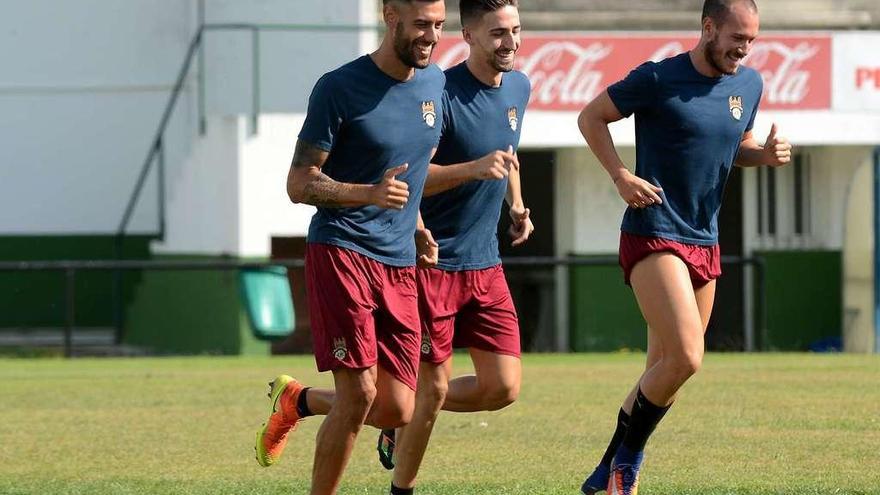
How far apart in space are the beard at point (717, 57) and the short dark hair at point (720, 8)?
0.11 m

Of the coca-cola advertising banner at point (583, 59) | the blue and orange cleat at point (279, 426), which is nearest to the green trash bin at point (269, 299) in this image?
the coca-cola advertising banner at point (583, 59)

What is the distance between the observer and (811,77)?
2388 centimetres

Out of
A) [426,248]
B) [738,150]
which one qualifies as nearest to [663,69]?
[738,150]

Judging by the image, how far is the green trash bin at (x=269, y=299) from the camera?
23031mm

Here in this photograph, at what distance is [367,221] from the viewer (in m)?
8.23

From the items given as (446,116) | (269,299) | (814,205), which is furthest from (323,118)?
(814,205)

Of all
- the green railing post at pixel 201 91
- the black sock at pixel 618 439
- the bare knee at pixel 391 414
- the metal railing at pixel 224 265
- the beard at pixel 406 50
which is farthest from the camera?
the green railing post at pixel 201 91

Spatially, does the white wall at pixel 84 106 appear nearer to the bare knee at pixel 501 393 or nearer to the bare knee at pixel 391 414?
the bare knee at pixel 501 393

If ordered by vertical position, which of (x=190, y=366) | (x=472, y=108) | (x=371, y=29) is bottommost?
(x=190, y=366)

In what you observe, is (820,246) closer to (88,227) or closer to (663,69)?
(88,227)

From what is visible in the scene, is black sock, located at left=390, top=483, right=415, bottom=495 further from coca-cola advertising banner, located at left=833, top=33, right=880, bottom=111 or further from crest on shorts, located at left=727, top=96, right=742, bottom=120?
coca-cola advertising banner, located at left=833, top=33, right=880, bottom=111

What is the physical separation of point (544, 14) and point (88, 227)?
26.1 feet

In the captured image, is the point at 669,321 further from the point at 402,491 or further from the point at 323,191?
the point at 323,191

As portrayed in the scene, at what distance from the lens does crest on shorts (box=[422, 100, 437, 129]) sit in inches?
328
